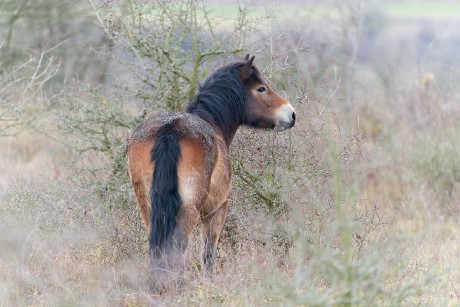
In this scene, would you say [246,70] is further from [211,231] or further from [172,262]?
[172,262]

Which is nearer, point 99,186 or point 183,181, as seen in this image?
point 183,181

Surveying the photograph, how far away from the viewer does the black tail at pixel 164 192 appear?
18.1ft

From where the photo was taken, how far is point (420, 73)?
1259cm

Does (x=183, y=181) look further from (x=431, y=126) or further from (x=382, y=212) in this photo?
(x=431, y=126)

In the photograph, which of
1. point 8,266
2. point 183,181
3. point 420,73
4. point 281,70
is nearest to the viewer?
point 183,181

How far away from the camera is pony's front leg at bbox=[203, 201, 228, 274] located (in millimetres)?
6504

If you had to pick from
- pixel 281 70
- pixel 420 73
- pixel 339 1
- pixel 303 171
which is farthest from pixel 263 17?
pixel 420 73

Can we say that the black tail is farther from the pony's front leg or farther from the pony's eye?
the pony's eye

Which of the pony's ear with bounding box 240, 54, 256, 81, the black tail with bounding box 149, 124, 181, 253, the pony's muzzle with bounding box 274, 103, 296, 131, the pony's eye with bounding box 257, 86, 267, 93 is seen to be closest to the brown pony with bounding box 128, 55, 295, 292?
the black tail with bounding box 149, 124, 181, 253

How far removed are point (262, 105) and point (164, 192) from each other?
6.50 feet

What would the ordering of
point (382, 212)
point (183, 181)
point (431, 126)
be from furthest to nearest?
1. point (431, 126)
2. point (382, 212)
3. point (183, 181)

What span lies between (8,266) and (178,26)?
135 inches

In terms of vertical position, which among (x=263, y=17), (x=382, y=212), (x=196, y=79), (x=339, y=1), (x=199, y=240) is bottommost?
(x=382, y=212)

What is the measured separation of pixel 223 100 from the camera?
6902mm
